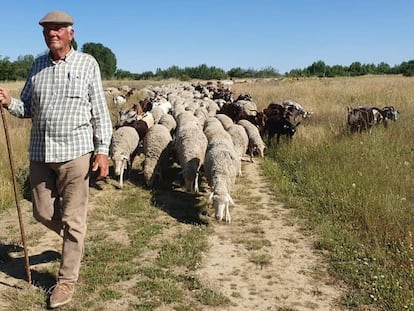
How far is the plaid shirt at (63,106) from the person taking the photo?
4.26 metres

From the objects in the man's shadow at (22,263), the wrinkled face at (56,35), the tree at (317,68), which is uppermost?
the tree at (317,68)

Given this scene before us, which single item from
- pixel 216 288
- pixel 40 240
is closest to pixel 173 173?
pixel 40 240


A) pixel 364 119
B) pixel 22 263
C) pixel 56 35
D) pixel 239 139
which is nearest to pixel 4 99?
pixel 56 35

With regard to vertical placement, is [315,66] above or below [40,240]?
above

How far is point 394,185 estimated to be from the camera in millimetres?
7945

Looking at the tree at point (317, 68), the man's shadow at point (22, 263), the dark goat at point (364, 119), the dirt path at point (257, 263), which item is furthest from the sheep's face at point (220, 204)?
the tree at point (317, 68)

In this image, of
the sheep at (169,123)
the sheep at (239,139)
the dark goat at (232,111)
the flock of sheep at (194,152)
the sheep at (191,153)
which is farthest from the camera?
the dark goat at (232,111)

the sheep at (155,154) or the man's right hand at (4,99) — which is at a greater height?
the man's right hand at (4,99)

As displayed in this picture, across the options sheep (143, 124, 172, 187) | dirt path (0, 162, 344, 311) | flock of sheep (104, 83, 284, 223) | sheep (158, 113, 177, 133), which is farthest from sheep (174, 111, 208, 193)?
sheep (158, 113, 177, 133)

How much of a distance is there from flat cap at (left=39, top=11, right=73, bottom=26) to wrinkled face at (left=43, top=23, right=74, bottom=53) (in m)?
0.05

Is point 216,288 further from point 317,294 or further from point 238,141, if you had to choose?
point 238,141

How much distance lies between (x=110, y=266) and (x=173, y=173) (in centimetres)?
501

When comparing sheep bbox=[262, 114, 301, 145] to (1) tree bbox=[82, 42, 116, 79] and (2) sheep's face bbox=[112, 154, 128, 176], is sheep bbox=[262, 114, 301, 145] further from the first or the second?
(1) tree bbox=[82, 42, 116, 79]

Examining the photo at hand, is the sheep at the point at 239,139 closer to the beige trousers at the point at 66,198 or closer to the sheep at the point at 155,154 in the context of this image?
the sheep at the point at 155,154
